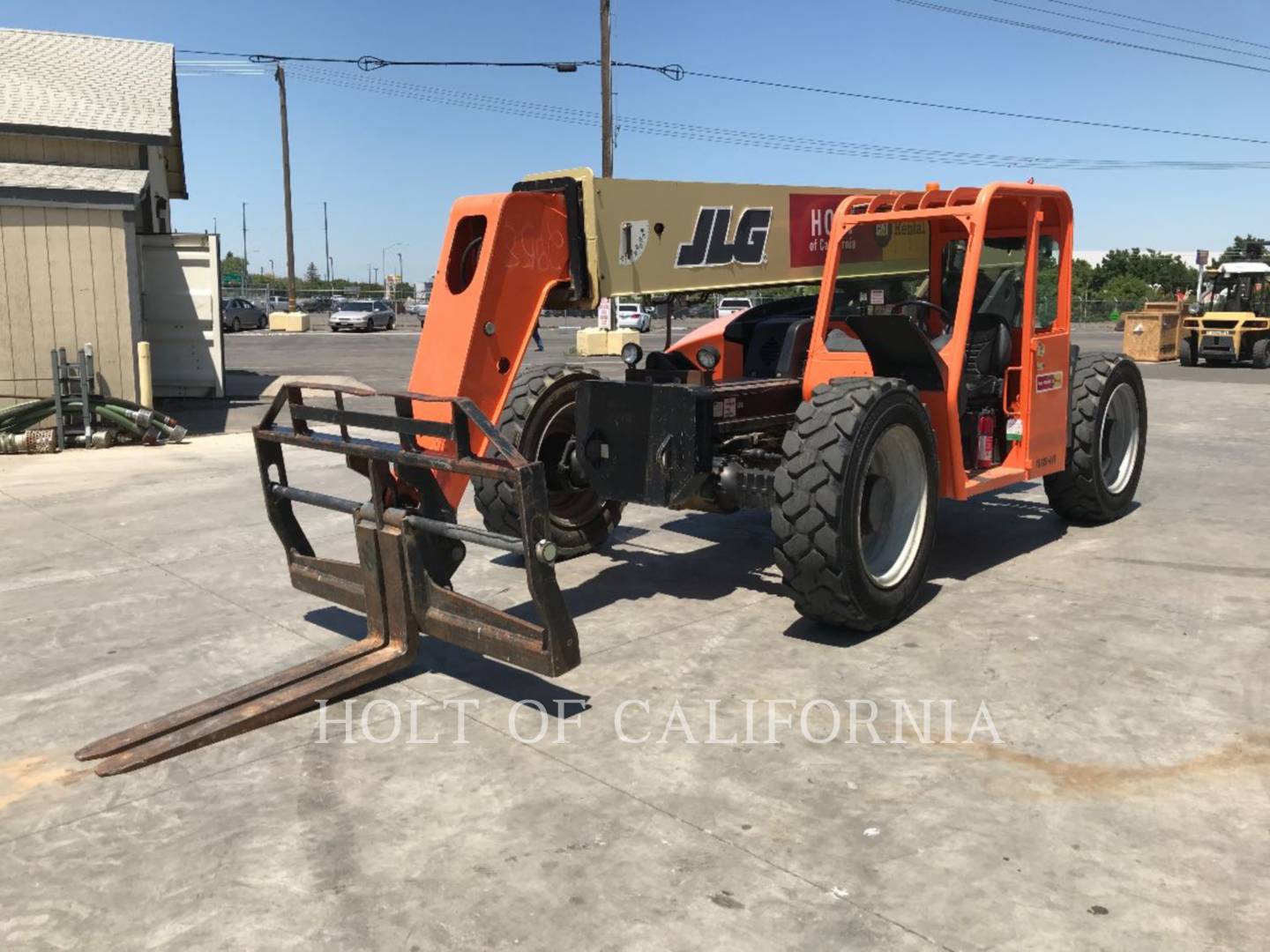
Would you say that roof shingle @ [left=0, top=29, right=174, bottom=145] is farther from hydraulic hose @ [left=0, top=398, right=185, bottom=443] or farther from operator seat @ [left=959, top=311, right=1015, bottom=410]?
operator seat @ [left=959, top=311, right=1015, bottom=410]

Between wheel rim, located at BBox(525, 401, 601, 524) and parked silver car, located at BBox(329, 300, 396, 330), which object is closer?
wheel rim, located at BBox(525, 401, 601, 524)

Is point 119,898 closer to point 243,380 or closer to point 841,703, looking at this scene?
point 841,703

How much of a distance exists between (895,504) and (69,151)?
15.4m

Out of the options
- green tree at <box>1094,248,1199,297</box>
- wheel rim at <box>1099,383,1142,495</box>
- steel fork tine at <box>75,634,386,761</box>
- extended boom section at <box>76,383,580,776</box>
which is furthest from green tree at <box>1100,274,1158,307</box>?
steel fork tine at <box>75,634,386,761</box>

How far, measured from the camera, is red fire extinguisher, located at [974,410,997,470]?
6941mm

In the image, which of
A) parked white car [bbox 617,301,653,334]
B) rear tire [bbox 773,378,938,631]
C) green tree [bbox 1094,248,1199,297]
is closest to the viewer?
rear tire [bbox 773,378,938,631]

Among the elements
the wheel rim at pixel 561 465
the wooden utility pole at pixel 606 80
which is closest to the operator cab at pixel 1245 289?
the wooden utility pole at pixel 606 80

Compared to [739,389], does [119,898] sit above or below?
below

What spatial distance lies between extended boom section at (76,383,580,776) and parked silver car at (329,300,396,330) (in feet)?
141

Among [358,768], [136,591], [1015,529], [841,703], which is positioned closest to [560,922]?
[358,768]

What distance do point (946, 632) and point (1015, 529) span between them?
2706 mm

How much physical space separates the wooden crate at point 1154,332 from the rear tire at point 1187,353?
4.25ft

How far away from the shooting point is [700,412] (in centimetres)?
573

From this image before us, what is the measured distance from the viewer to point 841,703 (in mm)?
4695
